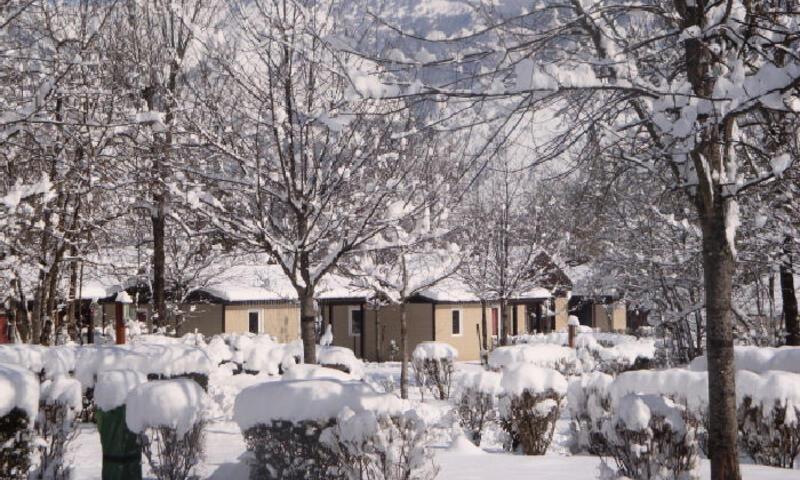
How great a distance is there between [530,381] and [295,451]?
5.01 meters

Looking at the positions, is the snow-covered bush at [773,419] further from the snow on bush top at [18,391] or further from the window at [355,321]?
the window at [355,321]

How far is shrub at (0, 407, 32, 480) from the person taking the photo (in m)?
6.37

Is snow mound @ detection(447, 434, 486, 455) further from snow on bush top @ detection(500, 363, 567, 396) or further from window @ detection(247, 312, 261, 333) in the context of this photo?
window @ detection(247, 312, 261, 333)

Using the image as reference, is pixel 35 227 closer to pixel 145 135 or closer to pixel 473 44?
pixel 145 135

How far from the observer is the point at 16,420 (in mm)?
6461

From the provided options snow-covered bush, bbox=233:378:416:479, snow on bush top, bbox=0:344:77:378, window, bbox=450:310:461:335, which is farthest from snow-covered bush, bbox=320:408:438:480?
window, bbox=450:310:461:335

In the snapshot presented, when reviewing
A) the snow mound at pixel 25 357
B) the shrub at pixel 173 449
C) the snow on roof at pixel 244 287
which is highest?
the snow on roof at pixel 244 287

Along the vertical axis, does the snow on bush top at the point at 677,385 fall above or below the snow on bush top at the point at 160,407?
below

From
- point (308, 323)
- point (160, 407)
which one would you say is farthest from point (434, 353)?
point (160, 407)

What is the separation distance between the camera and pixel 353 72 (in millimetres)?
4086

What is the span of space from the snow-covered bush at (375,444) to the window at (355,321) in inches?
1100

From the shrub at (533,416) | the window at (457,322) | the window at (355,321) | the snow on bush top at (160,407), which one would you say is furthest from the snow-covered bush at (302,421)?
the window at (355,321)

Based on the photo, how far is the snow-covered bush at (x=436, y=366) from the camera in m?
19.2

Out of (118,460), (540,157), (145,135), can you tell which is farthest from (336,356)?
(540,157)
